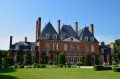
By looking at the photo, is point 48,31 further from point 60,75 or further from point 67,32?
point 60,75

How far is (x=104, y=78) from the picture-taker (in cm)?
1616

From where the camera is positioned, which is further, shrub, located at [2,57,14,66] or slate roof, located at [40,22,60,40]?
slate roof, located at [40,22,60,40]

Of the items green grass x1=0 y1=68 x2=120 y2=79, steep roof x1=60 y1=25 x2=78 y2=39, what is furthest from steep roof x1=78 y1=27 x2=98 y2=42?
green grass x1=0 y1=68 x2=120 y2=79

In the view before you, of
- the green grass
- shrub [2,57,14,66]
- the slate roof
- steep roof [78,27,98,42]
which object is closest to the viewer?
the green grass

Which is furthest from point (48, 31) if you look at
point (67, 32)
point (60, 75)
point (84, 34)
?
point (60, 75)

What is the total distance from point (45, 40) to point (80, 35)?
9015mm

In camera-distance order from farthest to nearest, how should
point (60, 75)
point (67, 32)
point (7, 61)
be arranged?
point (67, 32)
point (7, 61)
point (60, 75)

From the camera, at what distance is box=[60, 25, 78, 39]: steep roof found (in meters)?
47.3

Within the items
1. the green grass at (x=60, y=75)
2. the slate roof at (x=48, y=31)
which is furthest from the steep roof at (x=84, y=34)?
the green grass at (x=60, y=75)

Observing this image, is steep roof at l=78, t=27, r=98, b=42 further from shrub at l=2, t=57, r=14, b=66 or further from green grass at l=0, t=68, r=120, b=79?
green grass at l=0, t=68, r=120, b=79

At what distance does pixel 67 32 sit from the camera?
48281 mm

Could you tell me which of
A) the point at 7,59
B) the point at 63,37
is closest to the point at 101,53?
the point at 63,37

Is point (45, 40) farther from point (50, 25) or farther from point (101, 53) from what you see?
point (101, 53)

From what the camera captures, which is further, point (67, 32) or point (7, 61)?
point (67, 32)
